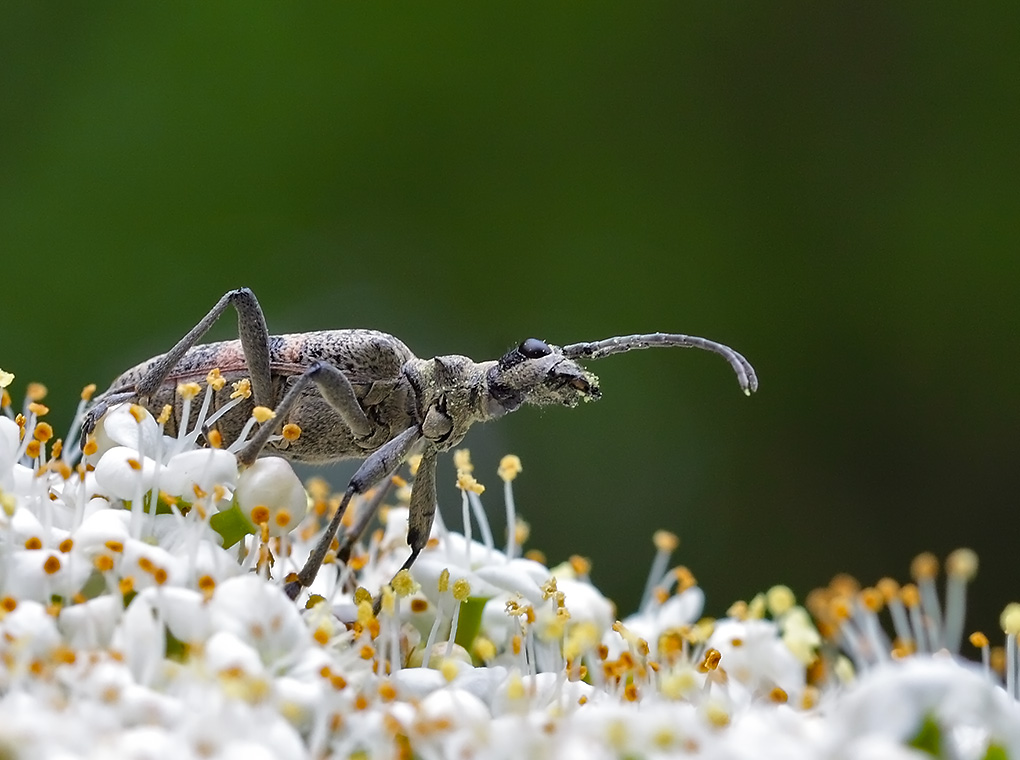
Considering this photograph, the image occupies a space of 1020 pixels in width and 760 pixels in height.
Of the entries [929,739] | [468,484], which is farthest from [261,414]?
[929,739]

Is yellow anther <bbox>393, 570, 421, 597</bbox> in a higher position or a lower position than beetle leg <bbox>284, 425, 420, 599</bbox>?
lower

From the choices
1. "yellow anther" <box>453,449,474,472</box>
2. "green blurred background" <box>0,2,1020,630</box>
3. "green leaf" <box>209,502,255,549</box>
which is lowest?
"green leaf" <box>209,502,255,549</box>

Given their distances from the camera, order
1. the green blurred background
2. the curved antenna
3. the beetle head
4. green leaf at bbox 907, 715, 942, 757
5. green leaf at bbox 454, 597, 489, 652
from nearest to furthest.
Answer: green leaf at bbox 907, 715, 942, 757 < green leaf at bbox 454, 597, 489, 652 < the curved antenna < the beetle head < the green blurred background

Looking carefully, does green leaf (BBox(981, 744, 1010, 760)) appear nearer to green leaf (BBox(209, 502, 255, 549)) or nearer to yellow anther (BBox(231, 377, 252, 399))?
green leaf (BBox(209, 502, 255, 549))

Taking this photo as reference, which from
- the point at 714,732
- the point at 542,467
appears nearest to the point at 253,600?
the point at 714,732

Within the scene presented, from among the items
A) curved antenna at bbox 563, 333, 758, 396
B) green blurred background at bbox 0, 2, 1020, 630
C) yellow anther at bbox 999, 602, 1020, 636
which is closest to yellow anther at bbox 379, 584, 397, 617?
curved antenna at bbox 563, 333, 758, 396

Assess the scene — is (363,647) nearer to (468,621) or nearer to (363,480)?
(468,621)

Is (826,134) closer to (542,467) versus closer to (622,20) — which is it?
(622,20)
